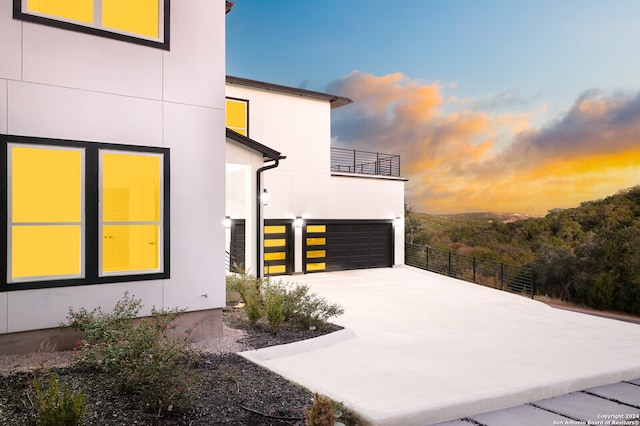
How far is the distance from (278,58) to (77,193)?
3104 cm

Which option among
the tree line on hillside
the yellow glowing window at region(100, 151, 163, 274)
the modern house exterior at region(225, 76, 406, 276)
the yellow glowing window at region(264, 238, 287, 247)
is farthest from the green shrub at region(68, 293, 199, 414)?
the tree line on hillside

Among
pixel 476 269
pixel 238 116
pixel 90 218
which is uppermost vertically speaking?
pixel 238 116

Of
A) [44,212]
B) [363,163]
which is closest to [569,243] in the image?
[363,163]

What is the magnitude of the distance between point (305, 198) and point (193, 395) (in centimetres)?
1235

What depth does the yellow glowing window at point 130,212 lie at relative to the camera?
5996mm

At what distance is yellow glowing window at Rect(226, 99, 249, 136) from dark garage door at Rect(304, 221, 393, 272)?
4.02m

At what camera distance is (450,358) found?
6.23 metres

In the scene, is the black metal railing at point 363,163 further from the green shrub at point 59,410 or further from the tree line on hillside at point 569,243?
the green shrub at point 59,410

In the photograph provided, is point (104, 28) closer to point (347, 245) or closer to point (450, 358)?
point (450, 358)

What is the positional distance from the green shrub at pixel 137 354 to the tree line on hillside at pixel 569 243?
1724 cm

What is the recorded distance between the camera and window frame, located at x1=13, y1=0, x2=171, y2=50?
17.9ft

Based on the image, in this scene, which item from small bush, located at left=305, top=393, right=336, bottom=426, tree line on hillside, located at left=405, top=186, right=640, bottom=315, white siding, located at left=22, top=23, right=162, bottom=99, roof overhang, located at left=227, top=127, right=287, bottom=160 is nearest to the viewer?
small bush, located at left=305, top=393, right=336, bottom=426

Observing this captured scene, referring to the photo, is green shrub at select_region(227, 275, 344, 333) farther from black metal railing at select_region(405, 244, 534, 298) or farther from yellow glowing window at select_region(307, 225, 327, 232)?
black metal railing at select_region(405, 244, 534, 298)

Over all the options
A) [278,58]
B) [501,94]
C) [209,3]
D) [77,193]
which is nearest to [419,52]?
[501,94]
